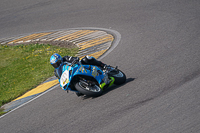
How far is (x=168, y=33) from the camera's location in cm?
1001

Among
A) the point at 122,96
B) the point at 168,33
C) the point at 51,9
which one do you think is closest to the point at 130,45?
the point at 168,33

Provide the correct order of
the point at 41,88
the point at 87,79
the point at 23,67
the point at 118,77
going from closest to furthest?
the point at 87,79 → the point at 118,77 → the point at 41,88 → the point at 23,67

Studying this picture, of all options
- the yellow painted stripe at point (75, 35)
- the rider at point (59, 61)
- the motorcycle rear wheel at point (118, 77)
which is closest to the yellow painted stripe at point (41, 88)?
the rider at point (59, 61)

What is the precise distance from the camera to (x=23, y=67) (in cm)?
1122

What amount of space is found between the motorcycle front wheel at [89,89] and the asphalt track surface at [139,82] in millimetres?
163

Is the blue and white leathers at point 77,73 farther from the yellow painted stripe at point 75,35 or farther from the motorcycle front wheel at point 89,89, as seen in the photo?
the yellow painted stripe at point 75,35

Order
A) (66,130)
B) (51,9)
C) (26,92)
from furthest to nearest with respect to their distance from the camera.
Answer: (51,9)
(26,92)
(66,130)

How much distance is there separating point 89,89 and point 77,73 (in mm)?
485

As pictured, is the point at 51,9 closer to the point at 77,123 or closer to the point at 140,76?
the point at 140,76

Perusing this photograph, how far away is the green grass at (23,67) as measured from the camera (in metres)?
9.60

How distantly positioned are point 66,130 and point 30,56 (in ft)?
22.5

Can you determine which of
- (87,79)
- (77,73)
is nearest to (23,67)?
(87,79)

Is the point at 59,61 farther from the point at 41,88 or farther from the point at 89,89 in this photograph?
the point at 41,88

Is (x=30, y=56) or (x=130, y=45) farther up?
(x=130, y=45)
